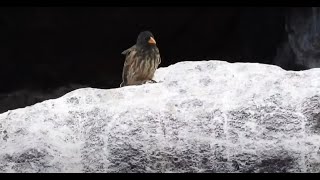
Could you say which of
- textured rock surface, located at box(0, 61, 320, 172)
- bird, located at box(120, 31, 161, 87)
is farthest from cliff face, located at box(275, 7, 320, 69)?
textured rock surface, located at box(0, 61, 320, 172)

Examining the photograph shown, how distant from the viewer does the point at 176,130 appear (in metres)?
3.63

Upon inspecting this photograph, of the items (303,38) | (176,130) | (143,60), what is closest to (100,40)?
(303,38)

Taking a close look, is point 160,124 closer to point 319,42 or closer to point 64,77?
point 319,42

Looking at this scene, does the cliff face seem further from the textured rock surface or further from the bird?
the textured rock surface

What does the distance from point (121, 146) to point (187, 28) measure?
166 inches

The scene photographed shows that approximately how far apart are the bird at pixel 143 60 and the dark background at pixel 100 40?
7.76 feet

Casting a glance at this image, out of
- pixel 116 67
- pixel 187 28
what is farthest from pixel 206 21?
pixel 116 67

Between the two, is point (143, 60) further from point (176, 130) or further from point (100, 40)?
point (100, 40)

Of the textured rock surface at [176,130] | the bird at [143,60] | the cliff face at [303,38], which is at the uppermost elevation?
the cliff face at [303,38]

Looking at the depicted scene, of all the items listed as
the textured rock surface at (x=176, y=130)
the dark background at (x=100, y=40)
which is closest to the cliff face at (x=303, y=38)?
the dark background at (x=100, y=40)

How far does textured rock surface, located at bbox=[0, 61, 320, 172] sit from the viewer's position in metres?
3.52

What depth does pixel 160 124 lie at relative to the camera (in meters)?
3.66

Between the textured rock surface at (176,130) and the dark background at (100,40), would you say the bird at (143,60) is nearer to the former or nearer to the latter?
the textured rock surface at (176,130)

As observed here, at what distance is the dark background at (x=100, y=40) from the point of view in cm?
717
